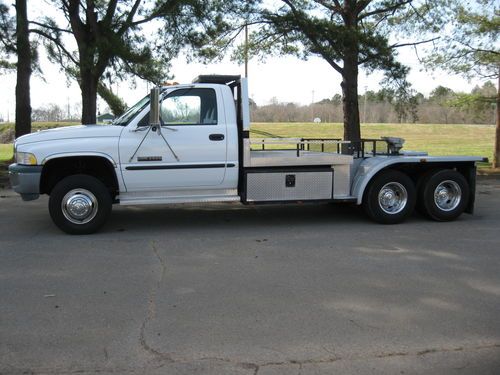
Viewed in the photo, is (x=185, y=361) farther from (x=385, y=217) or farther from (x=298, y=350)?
(x=385, y=217)

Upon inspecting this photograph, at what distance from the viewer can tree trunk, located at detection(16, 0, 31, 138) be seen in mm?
14031

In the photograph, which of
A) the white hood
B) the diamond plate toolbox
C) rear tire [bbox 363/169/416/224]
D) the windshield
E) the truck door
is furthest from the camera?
rear tire [bbox 363/169/416/224]

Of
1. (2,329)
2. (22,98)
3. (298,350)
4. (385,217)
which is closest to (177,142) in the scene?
(385,217)

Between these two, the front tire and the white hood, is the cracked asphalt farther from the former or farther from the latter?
the white hood

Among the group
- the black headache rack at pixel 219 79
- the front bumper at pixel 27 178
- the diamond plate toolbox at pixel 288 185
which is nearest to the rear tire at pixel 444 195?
the diamond plate toolbox at pixel 288 185

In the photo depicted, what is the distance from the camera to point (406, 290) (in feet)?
16.7

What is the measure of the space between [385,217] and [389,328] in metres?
4.36

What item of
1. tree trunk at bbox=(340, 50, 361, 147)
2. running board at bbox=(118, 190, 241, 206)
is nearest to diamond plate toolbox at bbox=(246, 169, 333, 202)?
running board at bbox=(118, 190, 241, 206)

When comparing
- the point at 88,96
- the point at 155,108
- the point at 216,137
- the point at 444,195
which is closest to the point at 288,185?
the point at 216,137

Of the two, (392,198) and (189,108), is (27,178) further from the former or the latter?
(392,198)

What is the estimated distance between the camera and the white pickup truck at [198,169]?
7.41 m

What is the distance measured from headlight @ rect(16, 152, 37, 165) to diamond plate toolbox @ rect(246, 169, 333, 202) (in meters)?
3.04

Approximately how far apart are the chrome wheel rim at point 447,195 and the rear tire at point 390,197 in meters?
0.50

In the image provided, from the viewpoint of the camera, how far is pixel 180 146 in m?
7.60
